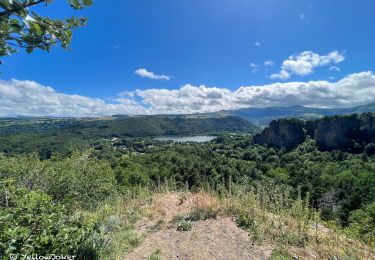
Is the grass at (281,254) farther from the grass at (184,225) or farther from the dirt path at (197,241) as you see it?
the grass at (184,225)

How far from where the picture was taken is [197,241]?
5.21 meters

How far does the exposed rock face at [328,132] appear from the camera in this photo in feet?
255

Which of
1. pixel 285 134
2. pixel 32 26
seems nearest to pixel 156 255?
pixel 32 26

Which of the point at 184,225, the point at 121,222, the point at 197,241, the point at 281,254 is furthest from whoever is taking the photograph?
the point at 121,222

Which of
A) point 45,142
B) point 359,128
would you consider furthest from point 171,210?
point 45,142

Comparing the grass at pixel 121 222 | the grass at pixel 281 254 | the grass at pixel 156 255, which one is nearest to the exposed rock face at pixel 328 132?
the grass at pixel 121 222

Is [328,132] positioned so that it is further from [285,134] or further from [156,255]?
[156,255]

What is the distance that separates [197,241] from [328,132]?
91.7 m

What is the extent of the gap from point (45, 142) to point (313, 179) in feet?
363

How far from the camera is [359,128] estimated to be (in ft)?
265

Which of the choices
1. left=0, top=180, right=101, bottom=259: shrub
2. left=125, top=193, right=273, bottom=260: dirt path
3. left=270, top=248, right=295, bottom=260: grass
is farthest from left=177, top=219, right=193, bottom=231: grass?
left=0, top=180, right=101, bottom=259: shrub

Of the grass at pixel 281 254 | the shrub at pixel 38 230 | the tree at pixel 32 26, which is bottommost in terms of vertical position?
the grass at pixel 281 254

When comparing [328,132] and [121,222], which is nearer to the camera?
[121,222]

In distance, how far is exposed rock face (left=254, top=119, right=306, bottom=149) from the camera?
97.1 m
